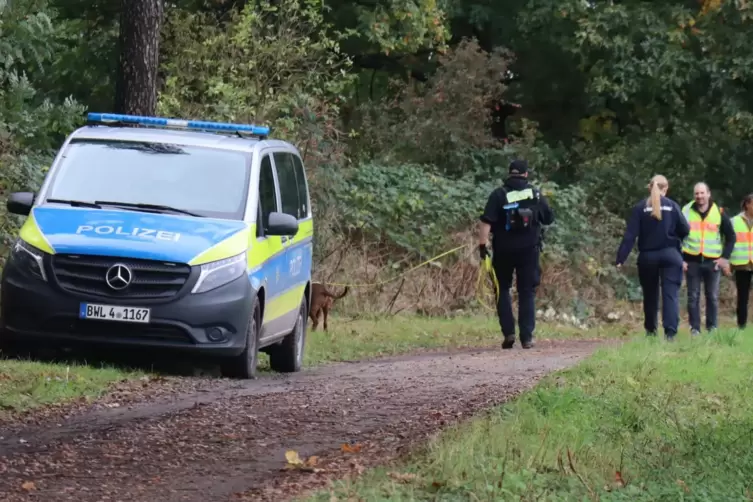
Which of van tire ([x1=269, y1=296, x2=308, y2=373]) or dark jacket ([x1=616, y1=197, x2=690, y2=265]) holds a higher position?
dark jacket ([x1=616, y1=197, x2=690, y2=265])

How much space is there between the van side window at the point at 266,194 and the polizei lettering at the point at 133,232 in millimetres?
907

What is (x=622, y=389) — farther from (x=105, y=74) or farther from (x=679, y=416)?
(x=105, y=74)

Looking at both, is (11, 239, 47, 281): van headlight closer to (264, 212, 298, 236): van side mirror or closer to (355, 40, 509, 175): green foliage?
(264, 212, 298, 236): van side mirror

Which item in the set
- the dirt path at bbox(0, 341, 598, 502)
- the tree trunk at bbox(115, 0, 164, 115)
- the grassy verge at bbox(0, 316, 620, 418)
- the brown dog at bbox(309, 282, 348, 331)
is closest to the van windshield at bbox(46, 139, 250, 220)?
the grassy verge at bbox(0, 316, 620, 418)

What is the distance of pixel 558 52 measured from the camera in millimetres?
32562

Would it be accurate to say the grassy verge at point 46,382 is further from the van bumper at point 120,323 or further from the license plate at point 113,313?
the license plate at point 113,313

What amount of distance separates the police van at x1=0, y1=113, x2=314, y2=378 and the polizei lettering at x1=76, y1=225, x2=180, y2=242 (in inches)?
0.6

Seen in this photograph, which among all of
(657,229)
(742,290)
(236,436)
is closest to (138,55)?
(657,229)

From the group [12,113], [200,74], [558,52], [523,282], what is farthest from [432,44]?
[523,282]

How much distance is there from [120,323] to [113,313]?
0.33 feet

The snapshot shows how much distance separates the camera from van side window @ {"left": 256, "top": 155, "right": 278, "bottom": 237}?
1242 centimetres

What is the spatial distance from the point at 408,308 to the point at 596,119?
41.9ft

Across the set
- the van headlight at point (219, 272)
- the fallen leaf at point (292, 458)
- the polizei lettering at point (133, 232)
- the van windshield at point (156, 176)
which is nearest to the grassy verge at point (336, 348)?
the van headlight at point (219, 272)

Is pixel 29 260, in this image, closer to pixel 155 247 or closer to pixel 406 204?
pixel 155 247
